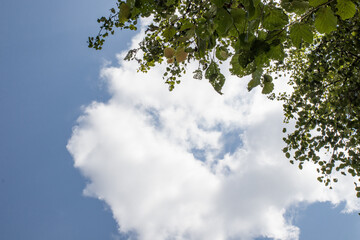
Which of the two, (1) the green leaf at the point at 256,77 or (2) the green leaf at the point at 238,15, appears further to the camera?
(1) the green leaf at the point at 256,77

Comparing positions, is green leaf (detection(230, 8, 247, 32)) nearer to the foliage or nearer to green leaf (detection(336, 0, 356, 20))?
green leaf (detection(336, 0, 356, 20))

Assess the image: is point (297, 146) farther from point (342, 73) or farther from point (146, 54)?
point (146, 54)

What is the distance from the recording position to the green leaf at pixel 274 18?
133 cm

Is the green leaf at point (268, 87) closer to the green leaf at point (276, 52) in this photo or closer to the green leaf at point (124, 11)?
the green leaf at point (276, 52)

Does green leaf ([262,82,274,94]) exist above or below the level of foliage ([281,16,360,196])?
below

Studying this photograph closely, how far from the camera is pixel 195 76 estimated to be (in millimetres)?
1904

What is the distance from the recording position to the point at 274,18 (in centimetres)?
135

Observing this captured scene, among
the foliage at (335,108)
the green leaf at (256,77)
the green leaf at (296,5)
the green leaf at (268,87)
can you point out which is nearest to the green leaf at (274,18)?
the green leaf at (296,5)

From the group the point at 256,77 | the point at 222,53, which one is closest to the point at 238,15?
the point at 256,77

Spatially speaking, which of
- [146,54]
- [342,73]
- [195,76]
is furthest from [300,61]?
[195,76]

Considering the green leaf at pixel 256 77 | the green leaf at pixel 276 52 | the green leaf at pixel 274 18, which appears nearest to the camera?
the green leaf at pixel 274 18

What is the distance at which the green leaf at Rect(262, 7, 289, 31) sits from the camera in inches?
52.4

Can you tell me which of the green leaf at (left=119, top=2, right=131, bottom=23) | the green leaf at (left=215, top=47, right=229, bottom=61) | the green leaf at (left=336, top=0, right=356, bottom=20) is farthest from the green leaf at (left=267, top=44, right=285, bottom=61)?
the green leaf at (left=119, top=2, right=131, bottom=23)

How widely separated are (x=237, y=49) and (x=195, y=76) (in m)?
0.50
